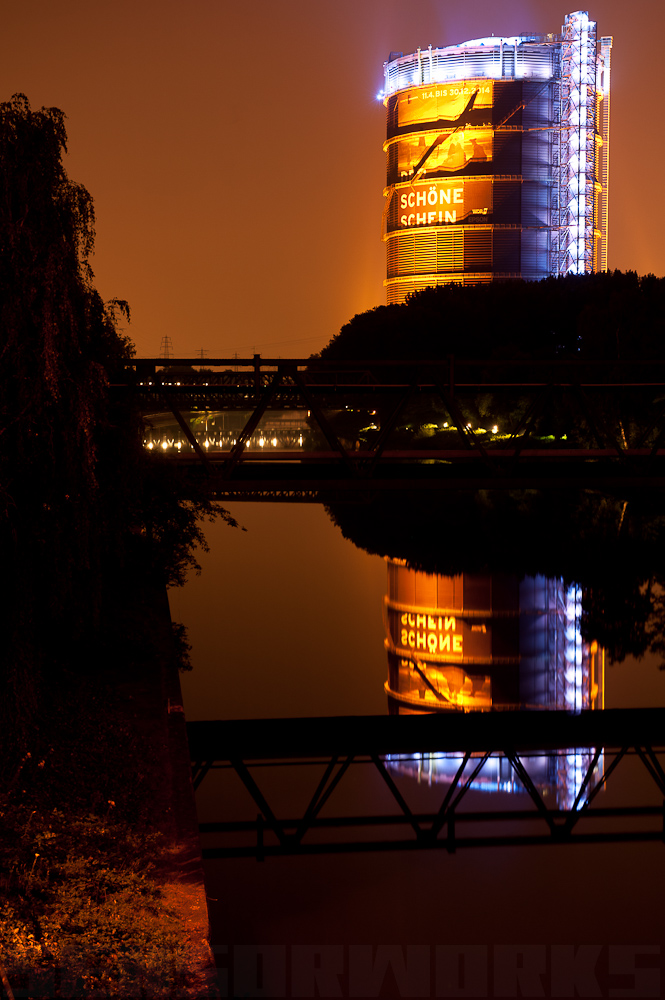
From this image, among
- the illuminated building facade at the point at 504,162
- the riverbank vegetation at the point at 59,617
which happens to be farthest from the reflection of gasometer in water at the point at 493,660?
the illuminated building facade at the point at 504,162

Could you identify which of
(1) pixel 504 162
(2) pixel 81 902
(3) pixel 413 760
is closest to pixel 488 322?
(1) pixel 504 162

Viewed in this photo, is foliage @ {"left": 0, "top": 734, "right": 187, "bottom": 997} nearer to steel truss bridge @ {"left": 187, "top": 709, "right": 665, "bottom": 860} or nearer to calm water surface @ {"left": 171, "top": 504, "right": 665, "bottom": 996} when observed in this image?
calm water surface @ {"left": 171, "top": 504, "right": 665, "bottom": 996}

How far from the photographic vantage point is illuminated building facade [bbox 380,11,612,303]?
415 ft

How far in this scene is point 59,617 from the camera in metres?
12.2

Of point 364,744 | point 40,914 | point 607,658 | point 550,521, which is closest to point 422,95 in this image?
point 550,521

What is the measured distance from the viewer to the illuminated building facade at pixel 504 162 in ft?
415

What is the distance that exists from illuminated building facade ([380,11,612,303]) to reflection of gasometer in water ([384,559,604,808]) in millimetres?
93224

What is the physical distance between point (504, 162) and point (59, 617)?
12619cm

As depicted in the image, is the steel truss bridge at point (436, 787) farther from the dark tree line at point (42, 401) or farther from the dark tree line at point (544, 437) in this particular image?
the dark tree line at point (544, 437)

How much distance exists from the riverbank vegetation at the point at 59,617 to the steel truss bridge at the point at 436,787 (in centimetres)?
303

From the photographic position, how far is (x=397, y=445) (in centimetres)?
8912

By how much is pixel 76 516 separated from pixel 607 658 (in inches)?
768

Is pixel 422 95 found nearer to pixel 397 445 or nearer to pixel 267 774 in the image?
pixel 397 445

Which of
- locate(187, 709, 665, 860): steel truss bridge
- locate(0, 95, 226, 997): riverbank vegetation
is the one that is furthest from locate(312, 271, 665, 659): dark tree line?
locate(0, 95, 226, 997): riverbank vegetation
